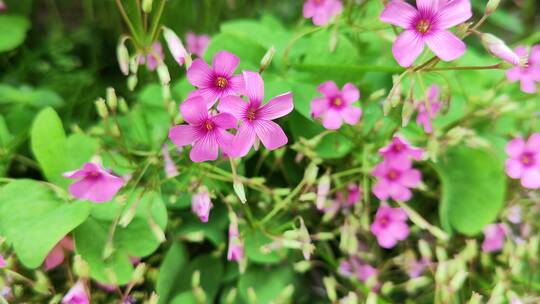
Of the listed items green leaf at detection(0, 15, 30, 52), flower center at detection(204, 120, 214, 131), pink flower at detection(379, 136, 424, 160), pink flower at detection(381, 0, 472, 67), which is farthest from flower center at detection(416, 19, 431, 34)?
green leaf at detection(0, 15, 30, 52)

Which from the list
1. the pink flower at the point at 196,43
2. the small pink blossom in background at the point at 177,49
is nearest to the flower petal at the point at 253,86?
the small pink blossom in background at the point at 177,49

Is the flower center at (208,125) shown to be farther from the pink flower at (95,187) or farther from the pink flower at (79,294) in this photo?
the pink flower at (79,294)

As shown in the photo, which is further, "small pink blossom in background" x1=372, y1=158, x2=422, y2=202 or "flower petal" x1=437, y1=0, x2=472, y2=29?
"small pink blossom in background" x1=372, y1=158, x2=422, y2=202

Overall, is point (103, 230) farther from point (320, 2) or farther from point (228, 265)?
point (320, 2)

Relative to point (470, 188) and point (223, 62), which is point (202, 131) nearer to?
point (223, 62)

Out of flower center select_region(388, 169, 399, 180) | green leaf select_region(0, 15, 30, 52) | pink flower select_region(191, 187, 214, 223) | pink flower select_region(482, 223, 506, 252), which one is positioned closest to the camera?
pink flower select_region(191, 187, 214, 223)

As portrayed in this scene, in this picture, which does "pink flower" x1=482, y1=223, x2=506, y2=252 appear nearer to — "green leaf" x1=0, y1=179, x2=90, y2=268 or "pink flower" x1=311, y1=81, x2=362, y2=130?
"pink flower" x1=311, y1=81, x2=362, y2=130

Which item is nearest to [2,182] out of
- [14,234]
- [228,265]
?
[14,234]
